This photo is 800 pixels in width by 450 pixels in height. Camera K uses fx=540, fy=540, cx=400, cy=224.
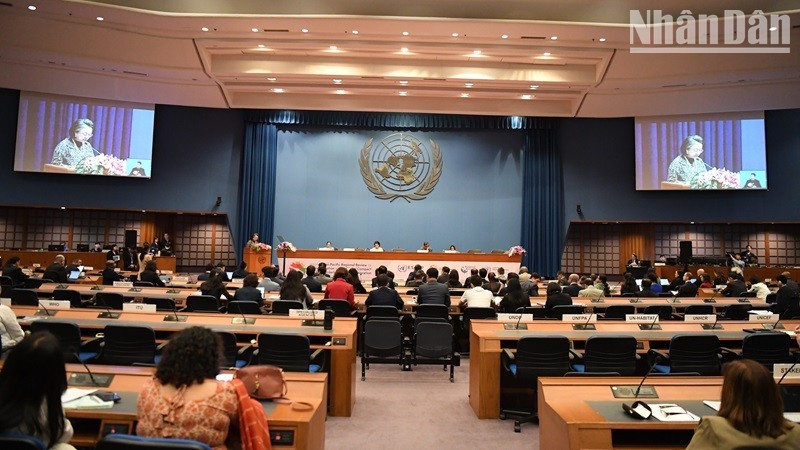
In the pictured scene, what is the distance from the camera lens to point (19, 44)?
12.7 metres

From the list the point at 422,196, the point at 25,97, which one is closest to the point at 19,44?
the point at 25,97

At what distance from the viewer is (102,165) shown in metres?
15.8

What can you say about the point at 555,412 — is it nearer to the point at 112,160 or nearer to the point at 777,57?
the point at 777,57

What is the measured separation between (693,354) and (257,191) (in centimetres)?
1398

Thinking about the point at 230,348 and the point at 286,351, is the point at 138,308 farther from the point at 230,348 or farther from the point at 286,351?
the point at 286,351

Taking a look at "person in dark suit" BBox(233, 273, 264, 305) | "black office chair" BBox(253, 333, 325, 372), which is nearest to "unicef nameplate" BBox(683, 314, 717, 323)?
"black office chair" BBox(253, 333, 325, 372)

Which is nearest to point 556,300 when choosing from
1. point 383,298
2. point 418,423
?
point 383,298

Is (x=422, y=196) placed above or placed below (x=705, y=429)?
above

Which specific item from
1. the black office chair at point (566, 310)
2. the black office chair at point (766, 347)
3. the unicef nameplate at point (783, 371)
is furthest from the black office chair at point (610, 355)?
the black office chair at point (566, 310)

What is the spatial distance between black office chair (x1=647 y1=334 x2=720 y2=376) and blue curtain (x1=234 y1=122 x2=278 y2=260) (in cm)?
1357

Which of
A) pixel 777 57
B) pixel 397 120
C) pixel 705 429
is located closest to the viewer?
pixel 705 429

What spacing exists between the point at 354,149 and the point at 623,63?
8.09 meters

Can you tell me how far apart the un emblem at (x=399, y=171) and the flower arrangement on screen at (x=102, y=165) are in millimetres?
7112

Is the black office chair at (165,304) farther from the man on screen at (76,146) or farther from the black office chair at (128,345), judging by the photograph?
the man on screen at (76,146)
